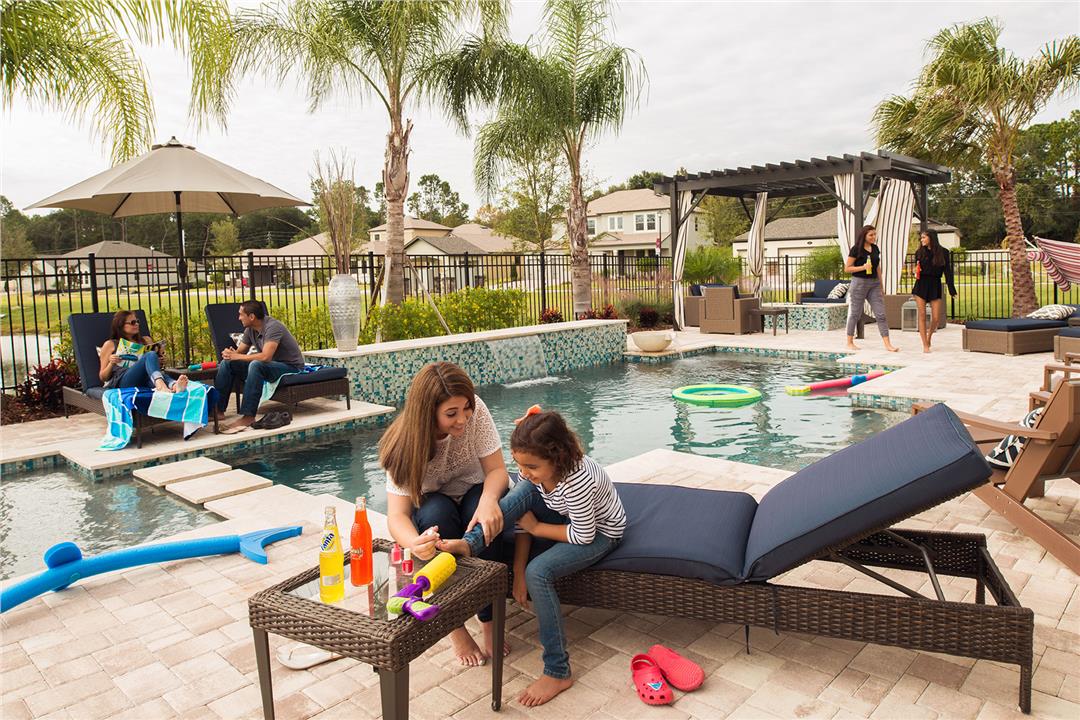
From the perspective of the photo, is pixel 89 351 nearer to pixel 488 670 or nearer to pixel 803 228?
pixel 488 670

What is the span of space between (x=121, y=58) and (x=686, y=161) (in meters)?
60.0

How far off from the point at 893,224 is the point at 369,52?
1026 centimetres

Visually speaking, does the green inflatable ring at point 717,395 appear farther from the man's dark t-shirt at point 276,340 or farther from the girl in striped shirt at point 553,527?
the girl in striped shirt at point 553,527

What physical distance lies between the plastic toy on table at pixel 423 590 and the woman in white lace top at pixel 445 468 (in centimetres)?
14

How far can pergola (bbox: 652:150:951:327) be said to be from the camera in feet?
42.3

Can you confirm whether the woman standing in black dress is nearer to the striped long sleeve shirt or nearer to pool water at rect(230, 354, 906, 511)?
pool water at rect(230, 354, 906, 511)

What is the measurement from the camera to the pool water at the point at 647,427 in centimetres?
562

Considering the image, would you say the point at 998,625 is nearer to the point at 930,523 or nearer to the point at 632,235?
the point at 930,523

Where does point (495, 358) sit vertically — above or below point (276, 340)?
below

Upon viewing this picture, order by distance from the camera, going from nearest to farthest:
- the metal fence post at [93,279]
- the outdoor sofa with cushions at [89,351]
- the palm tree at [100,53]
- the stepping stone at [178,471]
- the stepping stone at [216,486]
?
1. the stepping stone at [216,486]
2. the stepping stone at [178,471]
3. the outdoor sofa with cushions at [89,351]
4. the palm tree at [100,53]
5. the metal fence post at [93,279]

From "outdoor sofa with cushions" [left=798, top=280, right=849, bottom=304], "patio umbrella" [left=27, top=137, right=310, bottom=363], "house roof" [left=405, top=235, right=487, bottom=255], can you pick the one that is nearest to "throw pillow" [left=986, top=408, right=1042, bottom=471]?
"patio umbrella" [left=27, top=137, right=310, bottom=363]

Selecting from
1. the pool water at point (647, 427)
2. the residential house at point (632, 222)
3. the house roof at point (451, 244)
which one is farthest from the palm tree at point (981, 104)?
the house roof at point (451, 244)

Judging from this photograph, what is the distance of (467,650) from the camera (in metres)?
2.54

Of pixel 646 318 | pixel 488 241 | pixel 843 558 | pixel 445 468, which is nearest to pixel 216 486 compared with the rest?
pixel 445 468
